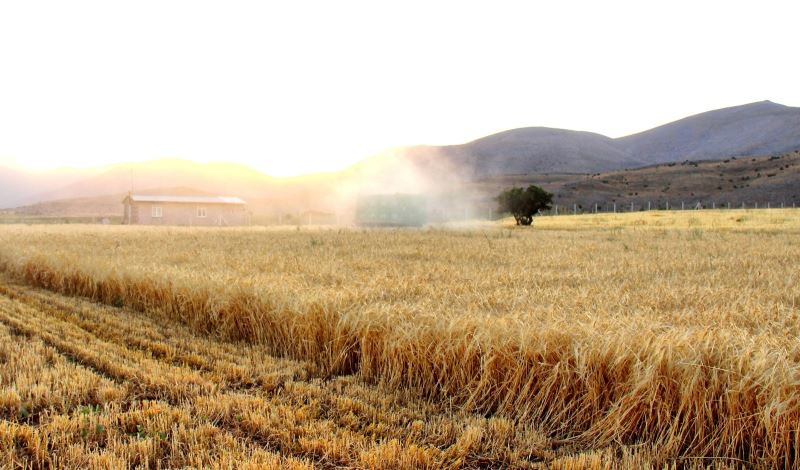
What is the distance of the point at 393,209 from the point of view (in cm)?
7294

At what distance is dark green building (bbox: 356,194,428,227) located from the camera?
228 feet

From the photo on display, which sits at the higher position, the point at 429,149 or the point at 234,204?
the point at 429,149

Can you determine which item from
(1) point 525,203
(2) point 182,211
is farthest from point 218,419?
(2) point 182,211

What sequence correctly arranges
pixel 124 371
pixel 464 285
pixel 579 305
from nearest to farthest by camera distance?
pixel 124 371 < pixel 579 305 < pixel 464 285

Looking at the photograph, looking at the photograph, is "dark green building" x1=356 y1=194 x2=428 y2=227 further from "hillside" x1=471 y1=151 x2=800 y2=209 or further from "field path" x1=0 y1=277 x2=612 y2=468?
"field path" x1=0 y1=277 x2=612 y2=468

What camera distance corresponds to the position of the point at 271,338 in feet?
25.1

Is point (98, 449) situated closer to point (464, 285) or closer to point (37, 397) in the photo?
point (37, 397)

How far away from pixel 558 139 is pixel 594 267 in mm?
184530

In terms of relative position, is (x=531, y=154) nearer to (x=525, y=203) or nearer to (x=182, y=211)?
(x=182, y=211)

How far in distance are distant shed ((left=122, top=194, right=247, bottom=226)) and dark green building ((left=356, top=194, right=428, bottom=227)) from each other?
1494cm

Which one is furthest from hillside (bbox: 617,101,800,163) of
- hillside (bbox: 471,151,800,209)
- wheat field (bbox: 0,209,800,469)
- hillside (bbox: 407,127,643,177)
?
wheat field (bbox: 0,209,800,469)

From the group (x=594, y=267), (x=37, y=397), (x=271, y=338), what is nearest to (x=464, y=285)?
(x=271, y=338)

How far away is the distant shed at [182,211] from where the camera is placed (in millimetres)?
62719

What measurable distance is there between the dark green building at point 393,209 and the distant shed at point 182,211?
14944mm
